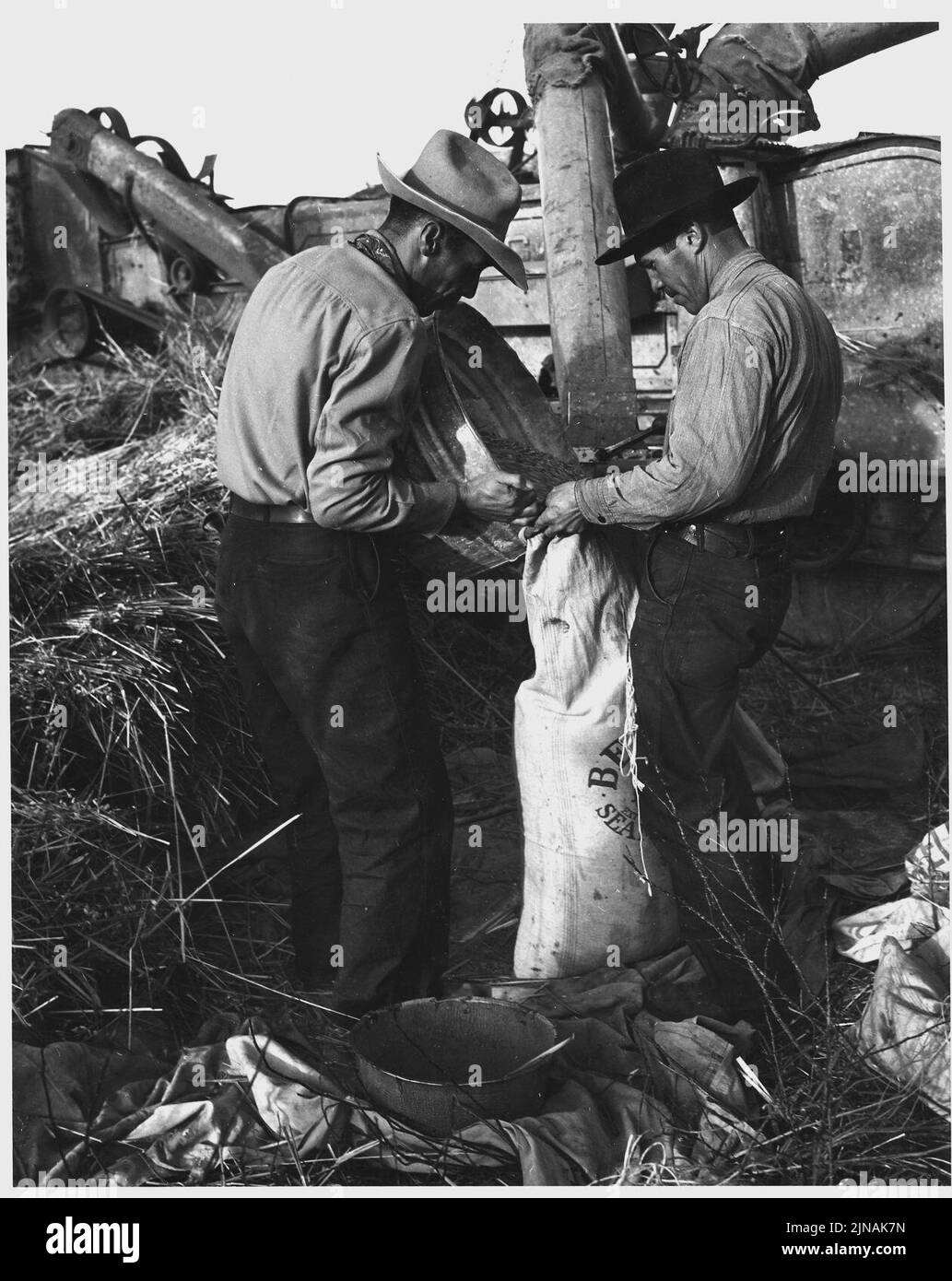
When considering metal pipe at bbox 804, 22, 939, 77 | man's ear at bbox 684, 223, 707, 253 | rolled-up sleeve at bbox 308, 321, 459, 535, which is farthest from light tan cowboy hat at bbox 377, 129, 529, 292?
metal pipe at bbox 804, 22, 939, 77

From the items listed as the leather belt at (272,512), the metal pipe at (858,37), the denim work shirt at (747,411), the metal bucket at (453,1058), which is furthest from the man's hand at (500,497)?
the metal pipe at (858,37)

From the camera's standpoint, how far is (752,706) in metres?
5.36

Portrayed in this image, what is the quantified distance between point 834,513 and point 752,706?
892mm

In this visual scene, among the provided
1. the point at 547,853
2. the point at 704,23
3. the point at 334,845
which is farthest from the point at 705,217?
the point at 704,23

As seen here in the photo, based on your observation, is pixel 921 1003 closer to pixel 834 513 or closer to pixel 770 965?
pixel 770 965

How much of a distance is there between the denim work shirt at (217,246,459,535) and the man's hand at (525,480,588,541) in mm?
330

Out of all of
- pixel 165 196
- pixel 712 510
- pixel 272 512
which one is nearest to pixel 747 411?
pixel 712 510

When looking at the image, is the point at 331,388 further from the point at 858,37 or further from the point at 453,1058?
the point at 858,37

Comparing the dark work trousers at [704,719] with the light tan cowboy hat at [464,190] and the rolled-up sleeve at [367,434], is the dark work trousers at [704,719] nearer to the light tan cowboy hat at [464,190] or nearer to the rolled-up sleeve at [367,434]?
the rolled-up sleeve at [367,434]

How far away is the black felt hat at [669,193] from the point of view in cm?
320

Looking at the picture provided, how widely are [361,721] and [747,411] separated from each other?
3.99 feet

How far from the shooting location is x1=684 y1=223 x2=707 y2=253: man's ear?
10.6 ft

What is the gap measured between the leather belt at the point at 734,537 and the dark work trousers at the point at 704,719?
20 mm

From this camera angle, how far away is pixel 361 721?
350cm
